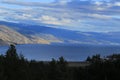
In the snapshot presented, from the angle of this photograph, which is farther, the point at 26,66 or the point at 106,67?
the point at 106,67

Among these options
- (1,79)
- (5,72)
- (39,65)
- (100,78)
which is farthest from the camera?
(100,78)

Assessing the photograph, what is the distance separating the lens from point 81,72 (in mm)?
31422

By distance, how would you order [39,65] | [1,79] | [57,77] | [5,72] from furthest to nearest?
1. [39,65]
2. [57,77]
3. [5,72]
4. [1,79]

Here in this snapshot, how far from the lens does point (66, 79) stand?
23.1 m

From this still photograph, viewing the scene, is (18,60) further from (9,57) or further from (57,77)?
(57,77)

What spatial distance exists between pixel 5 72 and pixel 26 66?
174 centimetres

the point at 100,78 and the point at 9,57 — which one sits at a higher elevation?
the point at 9,57

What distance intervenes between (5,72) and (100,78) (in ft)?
32.7

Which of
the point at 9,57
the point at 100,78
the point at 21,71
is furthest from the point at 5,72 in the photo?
the point at 100,78

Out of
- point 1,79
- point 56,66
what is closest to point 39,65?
point 56,66

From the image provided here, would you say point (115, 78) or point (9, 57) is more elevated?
point (9, 57)

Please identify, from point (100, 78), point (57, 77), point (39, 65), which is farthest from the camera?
point (100, 78)

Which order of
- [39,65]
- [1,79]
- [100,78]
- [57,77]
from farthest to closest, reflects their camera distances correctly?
[100,78] < [39,65] < [57,77] < [1,79]

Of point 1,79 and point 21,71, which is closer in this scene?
point 1,79
